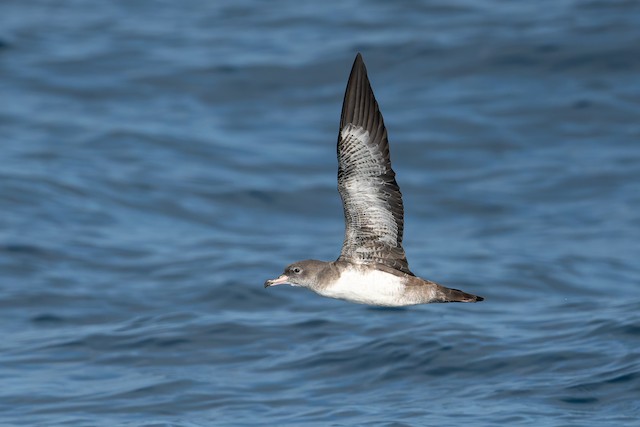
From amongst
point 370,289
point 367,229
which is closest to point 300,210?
point 367,229

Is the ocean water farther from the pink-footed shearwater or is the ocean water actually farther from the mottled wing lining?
the mottled wing lining

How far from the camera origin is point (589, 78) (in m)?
21.0

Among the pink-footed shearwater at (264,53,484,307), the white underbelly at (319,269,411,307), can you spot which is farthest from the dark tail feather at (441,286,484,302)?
the white underbelly at (319,269,411,307)

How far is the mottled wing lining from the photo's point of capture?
31.0 feet

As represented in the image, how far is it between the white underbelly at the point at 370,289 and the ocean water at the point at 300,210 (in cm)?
251

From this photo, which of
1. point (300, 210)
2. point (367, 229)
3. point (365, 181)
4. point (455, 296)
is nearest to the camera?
point (365, 181)

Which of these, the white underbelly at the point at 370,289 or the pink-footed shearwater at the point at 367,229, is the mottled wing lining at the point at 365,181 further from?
the white underbelly at the point at 370,289

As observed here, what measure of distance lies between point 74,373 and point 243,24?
1220 centimetres

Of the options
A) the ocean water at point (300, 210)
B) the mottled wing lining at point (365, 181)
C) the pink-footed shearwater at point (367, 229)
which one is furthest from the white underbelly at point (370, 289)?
the ocean water at point (300, 210)

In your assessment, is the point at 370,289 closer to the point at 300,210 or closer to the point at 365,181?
the point at 365,181

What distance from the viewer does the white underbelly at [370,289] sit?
9.62 m

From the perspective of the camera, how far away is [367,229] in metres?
9.83

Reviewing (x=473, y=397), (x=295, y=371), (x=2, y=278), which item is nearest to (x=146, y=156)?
(x=2, y=278)

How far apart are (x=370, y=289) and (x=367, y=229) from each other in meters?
0.52
